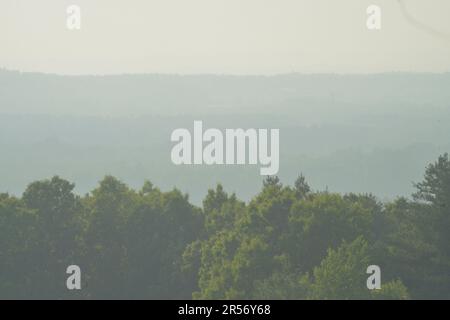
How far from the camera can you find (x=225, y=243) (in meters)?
61.7

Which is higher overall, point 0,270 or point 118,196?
point 118,196

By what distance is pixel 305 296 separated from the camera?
152ft

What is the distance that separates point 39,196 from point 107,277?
7138 mm

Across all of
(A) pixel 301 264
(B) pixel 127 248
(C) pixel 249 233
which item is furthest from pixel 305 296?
(B) pixel 127 248

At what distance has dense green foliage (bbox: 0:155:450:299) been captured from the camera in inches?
2051

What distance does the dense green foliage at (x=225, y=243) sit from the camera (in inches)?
Result: 2051

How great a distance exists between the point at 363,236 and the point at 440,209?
4.63 m
